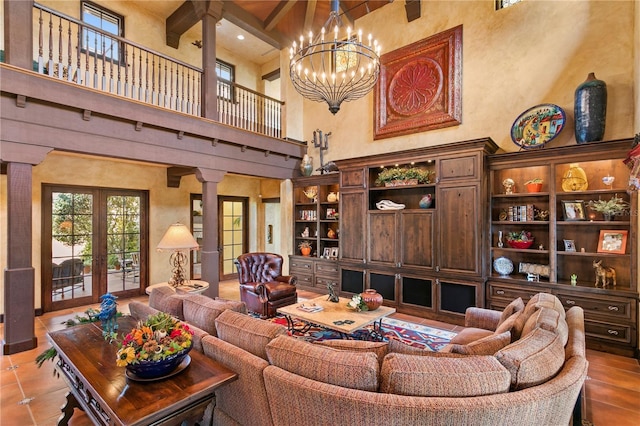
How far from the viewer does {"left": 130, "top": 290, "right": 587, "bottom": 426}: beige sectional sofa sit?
131 cm

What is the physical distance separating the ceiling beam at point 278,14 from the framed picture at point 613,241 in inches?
253

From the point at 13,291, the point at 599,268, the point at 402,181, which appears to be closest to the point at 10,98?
the point at 13,291

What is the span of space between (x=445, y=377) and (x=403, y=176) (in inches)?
165

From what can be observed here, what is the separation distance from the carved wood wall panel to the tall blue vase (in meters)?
1.62

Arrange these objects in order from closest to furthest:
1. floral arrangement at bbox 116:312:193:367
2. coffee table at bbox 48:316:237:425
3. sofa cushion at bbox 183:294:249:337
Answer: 1. coffee table at bbox 48:316:237:425
2. floral arrangement at bbox 116:312:193:367
3. sofa cushion at bbox 183:294:249:337

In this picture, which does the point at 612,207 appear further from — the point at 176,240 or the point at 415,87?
the point at 176,240

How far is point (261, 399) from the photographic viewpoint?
1.71m

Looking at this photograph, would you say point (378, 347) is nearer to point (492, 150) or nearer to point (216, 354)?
point (216, 354)

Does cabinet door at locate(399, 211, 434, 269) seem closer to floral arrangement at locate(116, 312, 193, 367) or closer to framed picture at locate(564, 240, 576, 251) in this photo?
framed picture at locate(564, 240, 576, 251)

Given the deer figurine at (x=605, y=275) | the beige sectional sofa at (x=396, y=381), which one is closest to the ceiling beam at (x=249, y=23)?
the beige sectional sofa at (x=396, y=381)

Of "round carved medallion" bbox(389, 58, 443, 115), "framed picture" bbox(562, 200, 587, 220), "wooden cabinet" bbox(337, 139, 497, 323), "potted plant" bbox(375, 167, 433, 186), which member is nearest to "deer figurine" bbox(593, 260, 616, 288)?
"framed picture" bbox(562, 200, 587, 220)

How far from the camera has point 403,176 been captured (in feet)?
17.1

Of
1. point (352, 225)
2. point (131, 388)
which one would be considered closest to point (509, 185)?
point (352, 225)

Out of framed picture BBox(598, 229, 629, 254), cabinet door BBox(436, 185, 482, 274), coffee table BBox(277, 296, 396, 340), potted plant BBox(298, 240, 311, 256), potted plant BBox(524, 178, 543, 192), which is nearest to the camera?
coffee table BBox(277, 296, 396, 340)
